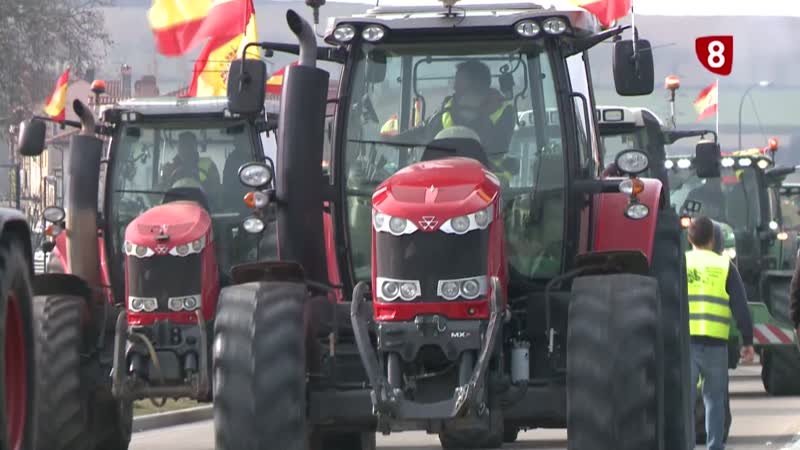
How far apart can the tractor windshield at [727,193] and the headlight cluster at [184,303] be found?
10652 mm

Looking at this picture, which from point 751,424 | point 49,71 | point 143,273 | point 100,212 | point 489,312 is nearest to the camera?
point 489,312

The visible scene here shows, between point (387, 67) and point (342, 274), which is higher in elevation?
point (387, 67)

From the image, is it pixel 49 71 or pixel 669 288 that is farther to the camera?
pixel 49 71

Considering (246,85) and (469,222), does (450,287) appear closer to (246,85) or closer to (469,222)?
(469,222)

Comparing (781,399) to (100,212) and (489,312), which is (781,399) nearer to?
(100,212)

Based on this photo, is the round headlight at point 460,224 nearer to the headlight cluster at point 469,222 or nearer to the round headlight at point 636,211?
the headlight cluster at point 469,222

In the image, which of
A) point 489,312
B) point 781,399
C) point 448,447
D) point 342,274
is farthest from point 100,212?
point 781,399

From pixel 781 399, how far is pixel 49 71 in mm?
38360

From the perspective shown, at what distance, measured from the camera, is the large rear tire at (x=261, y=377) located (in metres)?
10.1

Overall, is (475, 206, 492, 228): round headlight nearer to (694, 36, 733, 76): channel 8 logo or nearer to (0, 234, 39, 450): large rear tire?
(0, 234, 39, 450): large rear tire

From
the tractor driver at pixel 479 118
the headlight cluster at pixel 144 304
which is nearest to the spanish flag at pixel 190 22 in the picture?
the headlight cluster at pixel 144 304

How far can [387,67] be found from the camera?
1123 cm

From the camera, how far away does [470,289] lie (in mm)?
10109

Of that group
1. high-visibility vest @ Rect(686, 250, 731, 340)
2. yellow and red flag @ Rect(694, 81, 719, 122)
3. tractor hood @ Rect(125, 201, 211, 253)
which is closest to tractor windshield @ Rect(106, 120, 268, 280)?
tractor hood @ Rect(125, 201, 211, 253)
